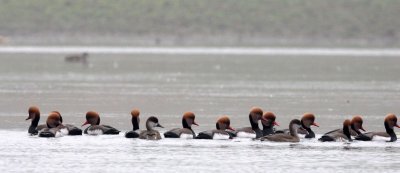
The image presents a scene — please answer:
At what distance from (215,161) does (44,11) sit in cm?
5066

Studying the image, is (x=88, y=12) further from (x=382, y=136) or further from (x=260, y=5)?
(x=382, y=136)

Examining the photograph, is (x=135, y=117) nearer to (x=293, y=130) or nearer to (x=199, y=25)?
(x=293, y=130)

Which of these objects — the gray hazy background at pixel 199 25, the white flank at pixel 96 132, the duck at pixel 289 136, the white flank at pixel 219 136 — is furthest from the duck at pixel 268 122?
the gray hazy background at pixel 199 25

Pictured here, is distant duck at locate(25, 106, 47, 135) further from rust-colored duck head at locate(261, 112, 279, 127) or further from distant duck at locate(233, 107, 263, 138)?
rust-colored duck head at locate(261, 112, 279, 127)

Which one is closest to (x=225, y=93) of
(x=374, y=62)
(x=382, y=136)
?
(x=382, y=136)

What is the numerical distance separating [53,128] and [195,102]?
23.7ft

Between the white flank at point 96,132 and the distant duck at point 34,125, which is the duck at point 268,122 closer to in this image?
the white flank at point 96,132

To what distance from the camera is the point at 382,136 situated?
17297 mm

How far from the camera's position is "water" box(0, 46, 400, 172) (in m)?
14.9

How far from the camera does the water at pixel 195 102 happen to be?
14875 mm

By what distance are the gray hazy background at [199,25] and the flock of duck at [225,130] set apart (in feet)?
135

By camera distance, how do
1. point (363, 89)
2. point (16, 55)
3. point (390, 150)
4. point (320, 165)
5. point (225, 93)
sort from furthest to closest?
point (16, 55) < point (363, 89) < point (225, 93) < point (390, 150) < point (320, 165)

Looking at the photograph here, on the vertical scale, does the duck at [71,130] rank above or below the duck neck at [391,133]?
above

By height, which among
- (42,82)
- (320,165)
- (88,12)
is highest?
(88,12)
